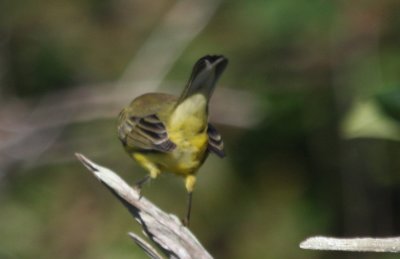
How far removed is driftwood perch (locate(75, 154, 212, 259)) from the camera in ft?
5.40

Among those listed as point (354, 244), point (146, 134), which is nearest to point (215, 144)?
point (146, 134)

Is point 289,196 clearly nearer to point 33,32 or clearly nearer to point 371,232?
point 371,232

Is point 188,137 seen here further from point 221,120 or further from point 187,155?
point 221,120

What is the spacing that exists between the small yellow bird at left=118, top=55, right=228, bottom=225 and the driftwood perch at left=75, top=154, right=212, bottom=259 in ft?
1.93

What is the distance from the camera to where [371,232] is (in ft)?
13.2

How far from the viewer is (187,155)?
2477 millimetres

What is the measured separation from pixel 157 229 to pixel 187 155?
788 mm

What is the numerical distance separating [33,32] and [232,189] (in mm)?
1457

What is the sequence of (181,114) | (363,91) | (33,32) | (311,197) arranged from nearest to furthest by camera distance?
(181,114), (363,91), (311,197), (33,32)

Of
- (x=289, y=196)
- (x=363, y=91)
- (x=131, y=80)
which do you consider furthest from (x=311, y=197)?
(x=131, y=80)

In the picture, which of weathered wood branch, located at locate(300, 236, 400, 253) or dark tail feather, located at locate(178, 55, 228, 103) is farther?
dark tail feather, located at locate(178, 55, 228, 103)

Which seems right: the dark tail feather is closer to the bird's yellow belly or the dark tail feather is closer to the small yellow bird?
the small yellow bird

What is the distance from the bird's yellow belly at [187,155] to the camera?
2467mm

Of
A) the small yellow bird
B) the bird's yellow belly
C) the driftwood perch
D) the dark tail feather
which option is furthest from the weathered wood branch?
the bird's yellow belly
